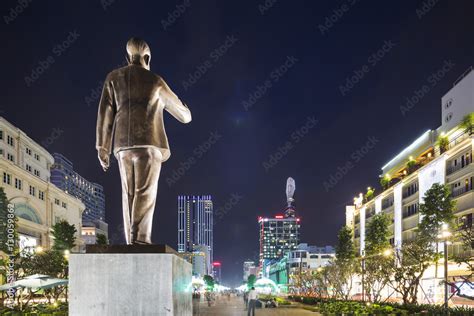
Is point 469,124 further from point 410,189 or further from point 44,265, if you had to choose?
point 44,265

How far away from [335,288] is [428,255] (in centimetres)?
1624

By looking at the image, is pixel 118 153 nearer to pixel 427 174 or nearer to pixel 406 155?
pixel 427 174

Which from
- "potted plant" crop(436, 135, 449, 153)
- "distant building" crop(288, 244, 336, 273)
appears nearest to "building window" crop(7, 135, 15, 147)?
"potted plant" crop(436, 135, 449, 153)

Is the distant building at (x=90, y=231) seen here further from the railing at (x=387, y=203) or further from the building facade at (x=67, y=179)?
the railing at (x=387, y=203)

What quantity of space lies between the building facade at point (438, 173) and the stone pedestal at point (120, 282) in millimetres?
37134

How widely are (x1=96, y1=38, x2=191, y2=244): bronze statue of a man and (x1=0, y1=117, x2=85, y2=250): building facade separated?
169 ft

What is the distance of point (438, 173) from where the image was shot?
56.8 m

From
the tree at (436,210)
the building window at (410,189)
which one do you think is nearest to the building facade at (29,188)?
the tree at (436,210)

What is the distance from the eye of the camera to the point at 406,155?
79.1m

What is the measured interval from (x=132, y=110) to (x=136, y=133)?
34cm

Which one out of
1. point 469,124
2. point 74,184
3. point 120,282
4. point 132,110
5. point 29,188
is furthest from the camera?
point 74,184

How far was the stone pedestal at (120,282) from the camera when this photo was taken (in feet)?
20.2

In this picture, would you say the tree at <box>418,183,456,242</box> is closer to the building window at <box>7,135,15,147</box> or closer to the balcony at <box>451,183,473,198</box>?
the balcony at <box>451,183,473,198</box>

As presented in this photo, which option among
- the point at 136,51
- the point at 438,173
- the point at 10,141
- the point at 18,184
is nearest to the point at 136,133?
the point at 136,51
